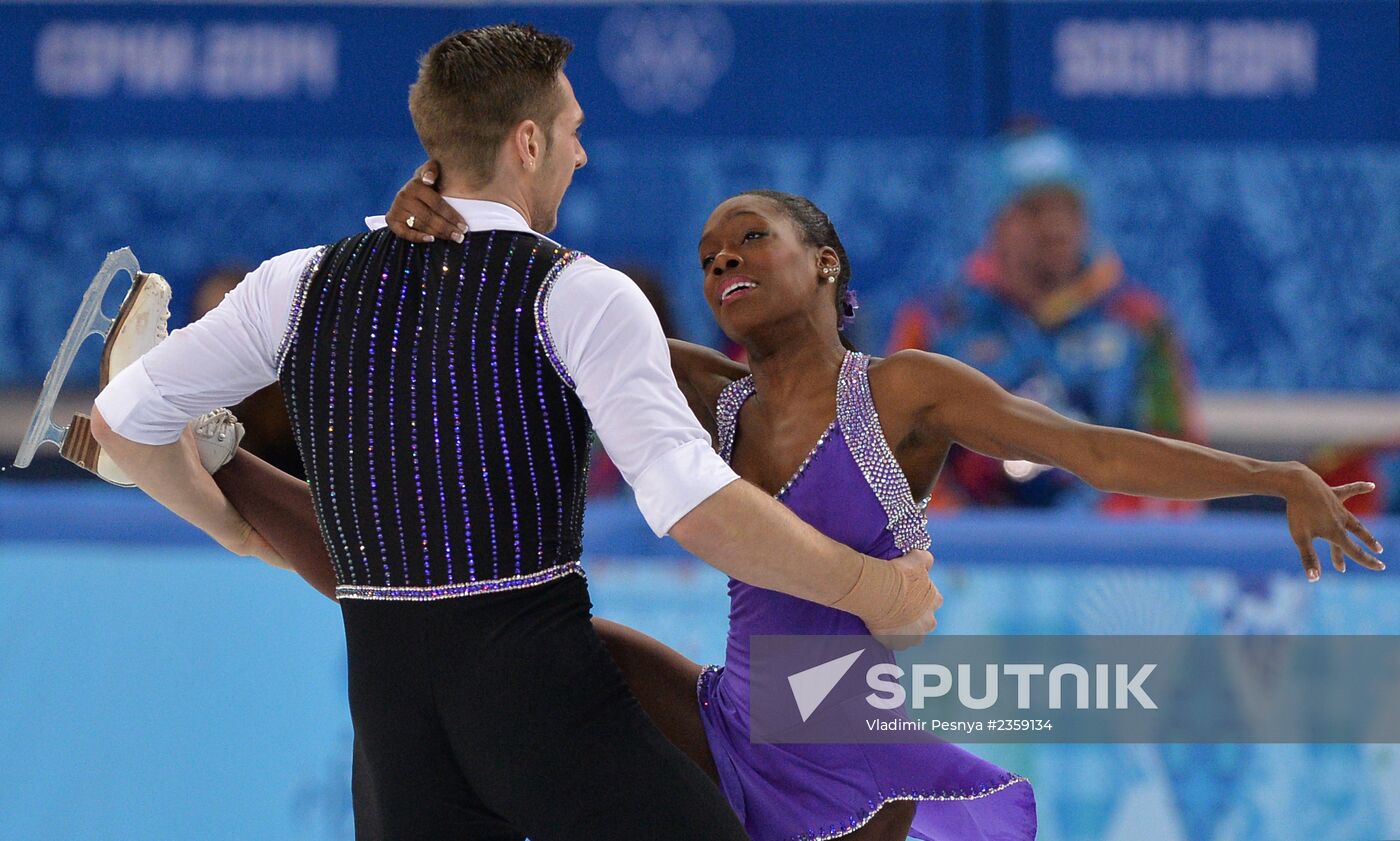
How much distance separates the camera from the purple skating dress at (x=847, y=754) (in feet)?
6.40

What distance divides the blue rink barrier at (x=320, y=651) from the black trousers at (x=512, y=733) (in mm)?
1177

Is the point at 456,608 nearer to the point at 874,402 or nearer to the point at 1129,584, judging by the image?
the point at 874,402

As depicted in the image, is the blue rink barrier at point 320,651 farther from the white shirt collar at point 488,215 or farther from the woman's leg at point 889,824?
the white shirt collar at point 488,215

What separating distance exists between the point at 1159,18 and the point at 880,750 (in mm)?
4707

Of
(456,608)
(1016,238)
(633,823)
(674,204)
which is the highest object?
Answer: (674,204)

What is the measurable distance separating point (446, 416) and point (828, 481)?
1.97 ft

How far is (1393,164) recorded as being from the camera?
5.81m

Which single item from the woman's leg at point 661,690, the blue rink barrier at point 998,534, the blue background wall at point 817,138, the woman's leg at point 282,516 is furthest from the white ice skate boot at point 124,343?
the blue background wall at point 817,138

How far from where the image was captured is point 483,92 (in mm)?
1676

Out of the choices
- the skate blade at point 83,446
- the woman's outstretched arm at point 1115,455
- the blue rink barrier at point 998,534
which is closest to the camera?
the woman's outstretched arm at point 1115,455

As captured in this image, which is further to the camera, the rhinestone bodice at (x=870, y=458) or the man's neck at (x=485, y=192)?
the rhinestone bodice at (x=870, y=458)

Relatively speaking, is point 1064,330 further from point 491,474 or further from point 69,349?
point 491,474

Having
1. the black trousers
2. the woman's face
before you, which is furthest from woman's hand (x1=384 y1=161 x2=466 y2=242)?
the woman's face

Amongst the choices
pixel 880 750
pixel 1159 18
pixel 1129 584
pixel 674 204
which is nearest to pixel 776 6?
pixel 674 204
